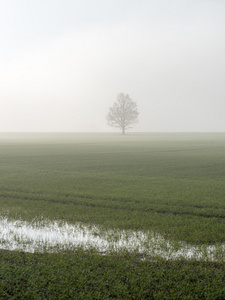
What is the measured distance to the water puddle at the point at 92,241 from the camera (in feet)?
27.5

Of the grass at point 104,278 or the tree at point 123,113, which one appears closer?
the grass at point 104,278

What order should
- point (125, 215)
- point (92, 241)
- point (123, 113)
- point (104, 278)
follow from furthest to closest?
point (123, 113) < point (125, 215) < point (92, 241) < point (104, 278)

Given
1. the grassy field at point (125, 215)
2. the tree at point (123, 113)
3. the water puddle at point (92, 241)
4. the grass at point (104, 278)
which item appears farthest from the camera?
the tree at point (123, 113)

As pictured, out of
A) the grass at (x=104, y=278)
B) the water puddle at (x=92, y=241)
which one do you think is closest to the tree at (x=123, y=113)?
the water puddle at (x=92, y=241)

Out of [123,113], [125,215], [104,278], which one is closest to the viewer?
[104,278]

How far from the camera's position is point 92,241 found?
361 inches

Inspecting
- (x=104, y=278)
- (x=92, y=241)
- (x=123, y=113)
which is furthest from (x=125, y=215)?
(x=123, y=113)

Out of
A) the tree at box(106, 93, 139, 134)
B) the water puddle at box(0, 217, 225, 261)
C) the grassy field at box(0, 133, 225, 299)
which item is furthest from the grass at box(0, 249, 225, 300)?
the tree at box(106, 93, 139, 134)

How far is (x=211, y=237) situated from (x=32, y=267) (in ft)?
15.9

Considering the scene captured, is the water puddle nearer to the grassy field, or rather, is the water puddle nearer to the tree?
the grassy field

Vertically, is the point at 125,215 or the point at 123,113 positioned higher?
the point at 123,113

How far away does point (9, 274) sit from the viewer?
275 inches

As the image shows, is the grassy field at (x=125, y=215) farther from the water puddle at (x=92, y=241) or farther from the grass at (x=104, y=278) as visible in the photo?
the water puddle at (x=92, y=241)

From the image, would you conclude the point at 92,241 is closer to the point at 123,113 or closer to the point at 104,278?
the point at 104,278
